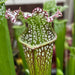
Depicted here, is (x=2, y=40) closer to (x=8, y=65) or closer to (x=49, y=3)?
(x=8, y=65)

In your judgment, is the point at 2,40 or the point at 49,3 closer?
the point at 2,40

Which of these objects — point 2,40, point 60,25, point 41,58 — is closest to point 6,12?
point 2,40

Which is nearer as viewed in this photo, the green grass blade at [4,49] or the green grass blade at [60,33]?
the green grass blade at [4,49]

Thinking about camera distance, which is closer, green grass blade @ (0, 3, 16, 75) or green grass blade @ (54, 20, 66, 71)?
green grass blade @ (0, 3, 16, 75)

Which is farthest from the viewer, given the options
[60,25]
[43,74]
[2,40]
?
[60,25]

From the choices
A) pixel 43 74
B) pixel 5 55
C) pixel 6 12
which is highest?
pixel 6 12

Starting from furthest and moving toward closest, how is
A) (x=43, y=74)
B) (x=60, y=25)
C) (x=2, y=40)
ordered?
(x=60, y=25) < (x=43, y=74) < (x=2, y=40)

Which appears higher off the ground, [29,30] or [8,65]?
[29,30]

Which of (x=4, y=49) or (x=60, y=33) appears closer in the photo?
(x=4, y=49)
